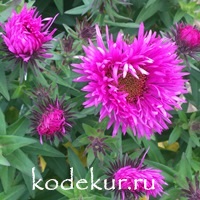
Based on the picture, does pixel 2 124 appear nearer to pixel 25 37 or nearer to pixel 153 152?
pixel 25 37

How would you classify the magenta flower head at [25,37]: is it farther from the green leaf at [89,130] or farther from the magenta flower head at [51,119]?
the green leaf at [89,130]

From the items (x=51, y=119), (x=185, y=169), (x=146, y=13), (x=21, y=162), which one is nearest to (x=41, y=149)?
(x=21, y=162)

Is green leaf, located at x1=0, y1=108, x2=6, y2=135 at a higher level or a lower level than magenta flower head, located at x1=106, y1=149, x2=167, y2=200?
higher

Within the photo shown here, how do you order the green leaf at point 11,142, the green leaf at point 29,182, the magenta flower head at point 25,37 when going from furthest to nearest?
the green leaf at point 29,182, the green leaf at point 11,142, the magenta flower head at point 25,37

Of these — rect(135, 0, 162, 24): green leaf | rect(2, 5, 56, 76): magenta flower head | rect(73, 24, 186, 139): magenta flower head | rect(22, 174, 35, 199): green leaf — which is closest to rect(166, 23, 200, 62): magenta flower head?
rect(73, 24, 186, 139): magenta flower head

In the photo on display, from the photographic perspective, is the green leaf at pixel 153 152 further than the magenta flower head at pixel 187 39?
Yes

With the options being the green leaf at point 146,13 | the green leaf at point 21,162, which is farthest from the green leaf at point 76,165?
the green leaf at point 146,13

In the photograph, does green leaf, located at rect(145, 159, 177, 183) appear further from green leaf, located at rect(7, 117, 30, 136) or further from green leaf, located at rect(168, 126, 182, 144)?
green leaf, located at rect(7, 117, 30, 136)
